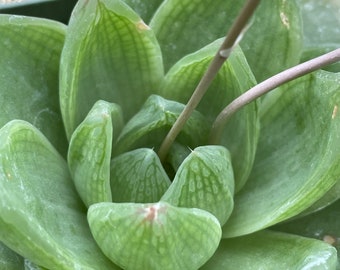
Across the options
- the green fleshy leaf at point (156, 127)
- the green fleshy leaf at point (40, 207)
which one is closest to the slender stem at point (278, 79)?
the green fleshy leaf at point (156, 127)

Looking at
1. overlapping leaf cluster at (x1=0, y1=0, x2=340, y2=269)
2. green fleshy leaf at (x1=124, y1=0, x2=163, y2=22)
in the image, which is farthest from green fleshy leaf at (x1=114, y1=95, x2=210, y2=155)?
→ green fleshy leaf at (x1=124, y1=0, x2=163, y2=22)

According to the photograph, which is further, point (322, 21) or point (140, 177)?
point (322, 21)

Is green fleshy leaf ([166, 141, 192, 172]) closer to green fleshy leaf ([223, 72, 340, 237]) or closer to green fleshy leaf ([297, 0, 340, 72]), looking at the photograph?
green fleshy leaf ([223, 72, 340, 237])

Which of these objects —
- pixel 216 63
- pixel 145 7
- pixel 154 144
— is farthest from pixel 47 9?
pixel 216 63

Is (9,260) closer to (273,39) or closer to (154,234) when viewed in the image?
(154,234)

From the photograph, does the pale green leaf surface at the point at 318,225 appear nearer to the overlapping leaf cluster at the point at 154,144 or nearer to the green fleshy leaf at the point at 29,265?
the overlapping leaf cluster at the point at 154,144

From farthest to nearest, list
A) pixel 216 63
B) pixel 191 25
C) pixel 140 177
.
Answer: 1. pixel 191 25
2. pixel 140 177
3. pixel 216 63
